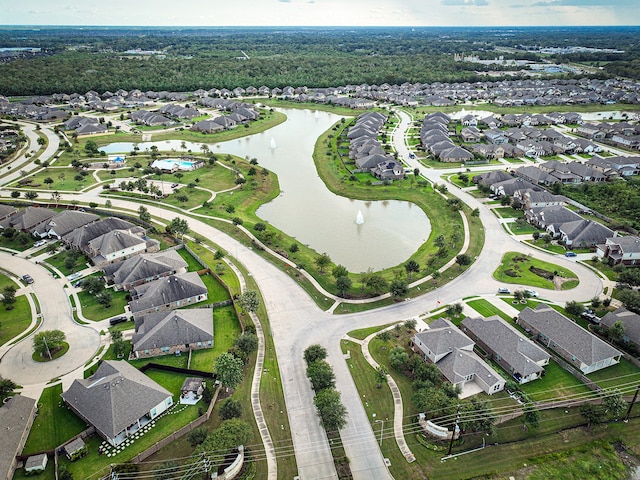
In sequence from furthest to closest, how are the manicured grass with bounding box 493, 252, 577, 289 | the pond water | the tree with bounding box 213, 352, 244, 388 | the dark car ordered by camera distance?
the pond water < the manicured grass with bounding box 493, 252, 577, 289 < the dark car < the tree with bounding box 213, 352, 244, 388

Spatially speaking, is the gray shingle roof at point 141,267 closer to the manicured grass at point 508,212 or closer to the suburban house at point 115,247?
the suburban house at point 115,247

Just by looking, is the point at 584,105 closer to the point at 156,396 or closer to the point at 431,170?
the point at 431,170

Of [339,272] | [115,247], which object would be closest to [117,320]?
[115,247]

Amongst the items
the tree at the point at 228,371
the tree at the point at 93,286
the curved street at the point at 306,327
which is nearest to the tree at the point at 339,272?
the curved street at the point at 306,327

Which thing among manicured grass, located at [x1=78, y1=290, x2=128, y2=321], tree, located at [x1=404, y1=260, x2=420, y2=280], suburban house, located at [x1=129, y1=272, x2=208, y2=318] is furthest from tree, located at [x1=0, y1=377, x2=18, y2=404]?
tree, located at [x1=404, y1=260, x2=420, y2=280]

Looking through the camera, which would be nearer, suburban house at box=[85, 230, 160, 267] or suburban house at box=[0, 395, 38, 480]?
suburban house at box=[0, 395, 38, 480]

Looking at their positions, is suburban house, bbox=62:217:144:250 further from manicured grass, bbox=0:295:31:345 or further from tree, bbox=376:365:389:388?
tree, bbox=376:365:389:388
